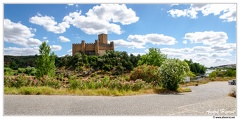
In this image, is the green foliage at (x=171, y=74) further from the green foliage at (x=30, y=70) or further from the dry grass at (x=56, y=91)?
the green foliage at (x=30, y=70)

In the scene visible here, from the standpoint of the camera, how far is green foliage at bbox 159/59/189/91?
42.8 feet

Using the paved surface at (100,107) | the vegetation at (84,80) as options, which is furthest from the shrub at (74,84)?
the paved surface at (100,107)

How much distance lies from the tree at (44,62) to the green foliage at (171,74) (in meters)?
7.18

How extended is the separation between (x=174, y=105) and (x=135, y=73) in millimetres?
7379

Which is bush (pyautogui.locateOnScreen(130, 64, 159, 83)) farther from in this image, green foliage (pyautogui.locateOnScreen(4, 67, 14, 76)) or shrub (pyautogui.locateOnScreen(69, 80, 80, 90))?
green foliage (pyautogui.locateOnScreen(4, 67, 14, 76))

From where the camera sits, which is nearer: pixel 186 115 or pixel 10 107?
pixel 186 115

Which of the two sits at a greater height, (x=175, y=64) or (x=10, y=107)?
(x=175, y=64)

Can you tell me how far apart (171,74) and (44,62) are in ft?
26.7

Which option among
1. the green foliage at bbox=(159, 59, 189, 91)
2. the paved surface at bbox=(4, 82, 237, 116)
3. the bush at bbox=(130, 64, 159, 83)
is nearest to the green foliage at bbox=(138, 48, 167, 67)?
the bush at bbox=(130, 64, 159, 83)

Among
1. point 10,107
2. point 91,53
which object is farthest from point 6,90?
point 91,53

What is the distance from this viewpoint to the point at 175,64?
13234 mm

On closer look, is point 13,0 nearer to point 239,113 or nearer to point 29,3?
point 29,3

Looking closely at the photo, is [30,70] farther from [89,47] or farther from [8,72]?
[89,47]

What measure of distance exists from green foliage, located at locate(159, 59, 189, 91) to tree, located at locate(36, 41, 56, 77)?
7185mm
